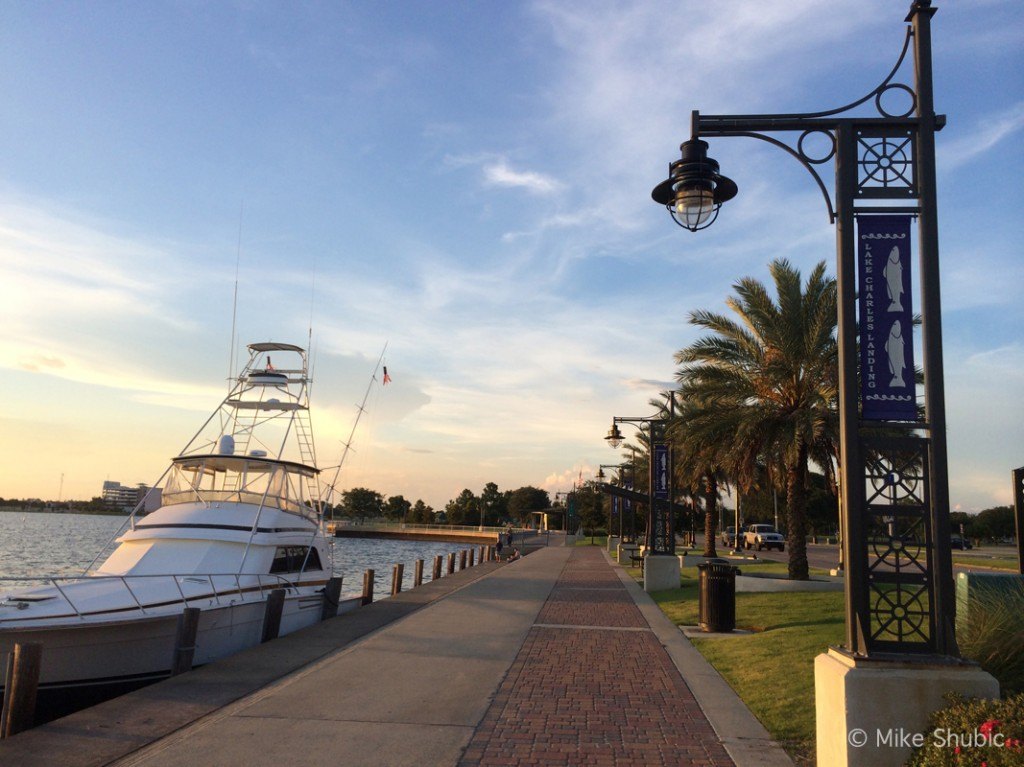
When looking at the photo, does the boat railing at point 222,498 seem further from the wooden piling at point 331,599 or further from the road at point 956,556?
the road at point 956,556

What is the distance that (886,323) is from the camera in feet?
18.8

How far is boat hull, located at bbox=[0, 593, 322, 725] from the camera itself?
10.7 meters

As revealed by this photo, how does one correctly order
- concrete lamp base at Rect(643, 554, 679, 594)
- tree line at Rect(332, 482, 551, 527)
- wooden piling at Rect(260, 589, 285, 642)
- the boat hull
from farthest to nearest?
tree line at Rect(332, 482, 551, 527) → concrete lamp base at Rect(643, 554, 679, 594) → wooden piling at Rect(260, 589, 285, 642) → the boat hull

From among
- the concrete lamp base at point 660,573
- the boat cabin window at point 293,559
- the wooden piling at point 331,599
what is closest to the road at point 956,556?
the concrete lamp base at point 660,573

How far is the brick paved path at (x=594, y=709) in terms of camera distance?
6461 millimetres

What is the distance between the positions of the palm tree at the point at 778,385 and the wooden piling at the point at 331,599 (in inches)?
396

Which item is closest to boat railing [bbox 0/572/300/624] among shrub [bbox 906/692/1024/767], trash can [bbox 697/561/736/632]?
trash can [bbox 697/561/736/632]

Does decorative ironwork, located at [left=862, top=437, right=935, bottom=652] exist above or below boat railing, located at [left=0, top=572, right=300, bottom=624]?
above

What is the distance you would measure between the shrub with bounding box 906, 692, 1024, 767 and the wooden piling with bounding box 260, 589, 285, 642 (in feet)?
38.5

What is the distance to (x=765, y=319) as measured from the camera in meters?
19.9

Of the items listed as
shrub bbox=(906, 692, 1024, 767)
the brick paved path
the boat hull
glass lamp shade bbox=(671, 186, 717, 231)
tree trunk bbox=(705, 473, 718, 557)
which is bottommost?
the boat hull

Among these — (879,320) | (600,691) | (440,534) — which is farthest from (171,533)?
(440,534)

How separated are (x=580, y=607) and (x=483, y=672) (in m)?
7.45

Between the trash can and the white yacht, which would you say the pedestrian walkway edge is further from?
the white yacht
